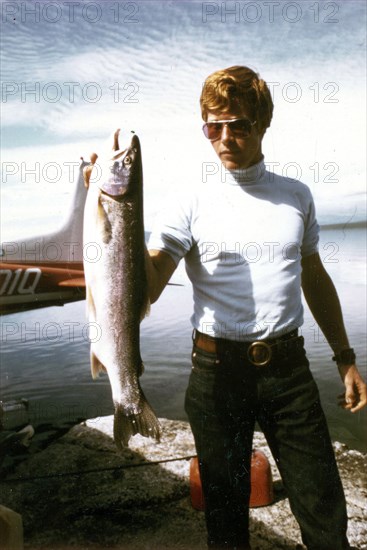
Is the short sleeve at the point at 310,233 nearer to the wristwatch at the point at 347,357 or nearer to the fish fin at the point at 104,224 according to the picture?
the wristwatch at the point at 347,357

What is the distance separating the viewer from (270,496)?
3.88 metres

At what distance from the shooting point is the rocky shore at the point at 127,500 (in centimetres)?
347

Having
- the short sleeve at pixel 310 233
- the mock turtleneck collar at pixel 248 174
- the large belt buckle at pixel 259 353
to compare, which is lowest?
the large belt buckle at pixel 259 353

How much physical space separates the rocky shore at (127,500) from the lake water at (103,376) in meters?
2.20

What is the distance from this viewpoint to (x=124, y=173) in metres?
2.09

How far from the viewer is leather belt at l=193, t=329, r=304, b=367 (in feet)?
7.47

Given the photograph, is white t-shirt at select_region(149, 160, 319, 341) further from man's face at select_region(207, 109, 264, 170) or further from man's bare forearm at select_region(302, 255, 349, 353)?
man's bare forearm at select_region(302, 255, 349, 353)

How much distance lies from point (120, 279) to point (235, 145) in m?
0.91

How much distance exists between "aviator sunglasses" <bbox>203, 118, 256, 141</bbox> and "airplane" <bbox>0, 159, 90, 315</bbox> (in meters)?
8.78

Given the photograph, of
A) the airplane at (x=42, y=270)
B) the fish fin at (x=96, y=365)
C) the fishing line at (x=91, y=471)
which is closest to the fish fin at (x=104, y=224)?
the fish fin at (x=96, y=365)

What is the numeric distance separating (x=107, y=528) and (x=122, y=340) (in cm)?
221

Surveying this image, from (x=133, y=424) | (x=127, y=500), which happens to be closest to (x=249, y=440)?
(x=133, y=424)

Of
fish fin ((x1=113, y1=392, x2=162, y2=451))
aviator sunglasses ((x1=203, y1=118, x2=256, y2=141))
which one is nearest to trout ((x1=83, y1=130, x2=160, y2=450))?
fish fin ((x1=113, y1=392, x2=162, y2=451))

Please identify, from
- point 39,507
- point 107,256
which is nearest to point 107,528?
point 39,507
